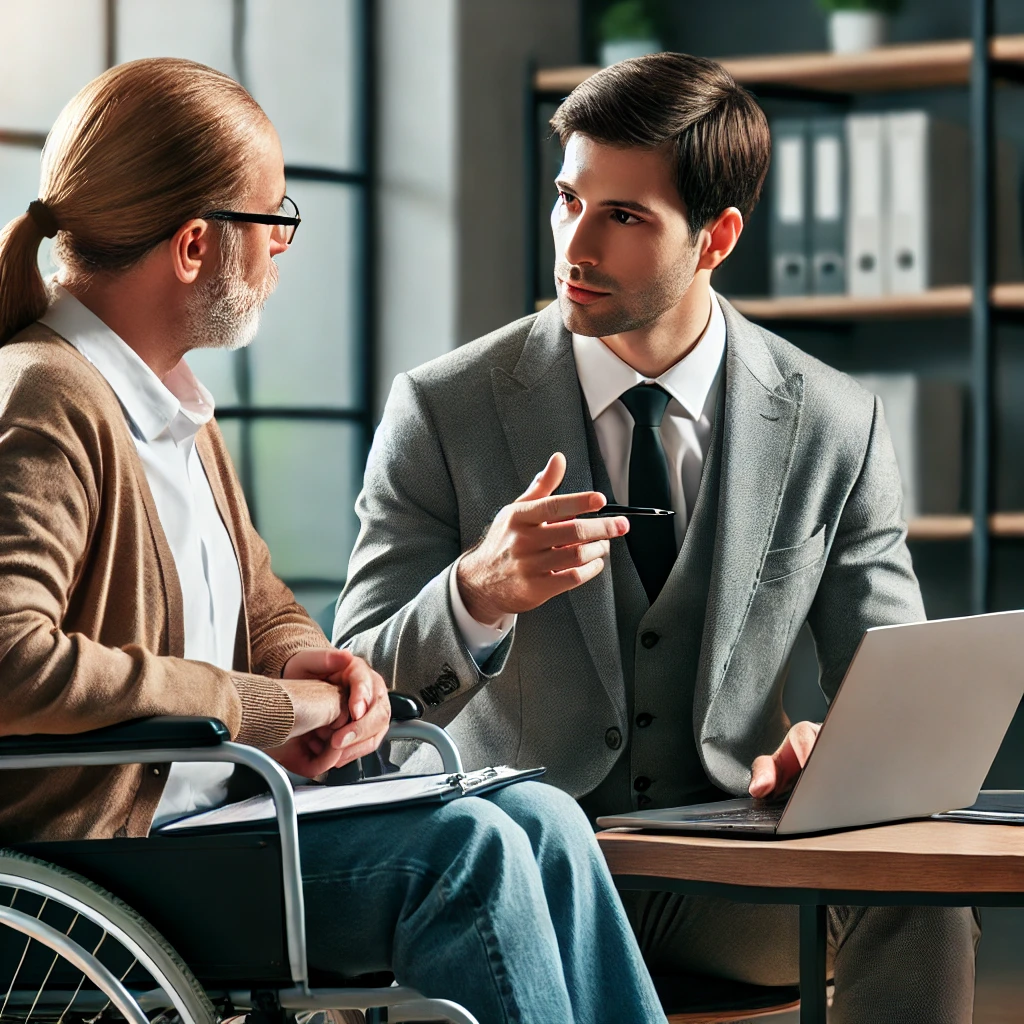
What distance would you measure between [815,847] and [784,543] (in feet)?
2.17

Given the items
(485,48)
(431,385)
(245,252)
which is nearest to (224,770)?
(245,252)

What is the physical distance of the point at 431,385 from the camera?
1.93 metres

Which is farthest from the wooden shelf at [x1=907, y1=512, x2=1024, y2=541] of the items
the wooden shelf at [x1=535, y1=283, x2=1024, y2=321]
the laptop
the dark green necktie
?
the laptop

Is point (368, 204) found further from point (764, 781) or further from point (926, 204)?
point (764, 781)

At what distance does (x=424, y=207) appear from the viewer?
4.07 m

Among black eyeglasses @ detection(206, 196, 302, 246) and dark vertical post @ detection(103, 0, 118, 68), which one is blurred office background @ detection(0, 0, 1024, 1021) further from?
black eyeglasses @ detection(206, 196, 302, 246)

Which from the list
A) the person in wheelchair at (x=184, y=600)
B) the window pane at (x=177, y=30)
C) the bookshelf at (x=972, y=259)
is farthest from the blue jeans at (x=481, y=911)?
the window pane at (x=177, y=30)

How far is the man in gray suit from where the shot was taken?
1.78 metres

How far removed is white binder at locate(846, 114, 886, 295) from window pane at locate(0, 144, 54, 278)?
68.9 inches

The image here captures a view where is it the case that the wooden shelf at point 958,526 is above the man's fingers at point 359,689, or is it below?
below

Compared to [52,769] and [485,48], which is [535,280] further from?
[52,769]

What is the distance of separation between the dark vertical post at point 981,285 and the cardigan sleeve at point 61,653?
247 centimetres

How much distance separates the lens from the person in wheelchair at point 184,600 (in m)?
1.20

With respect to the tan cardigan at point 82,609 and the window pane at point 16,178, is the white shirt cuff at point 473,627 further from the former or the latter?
the window pane at point 16,178
